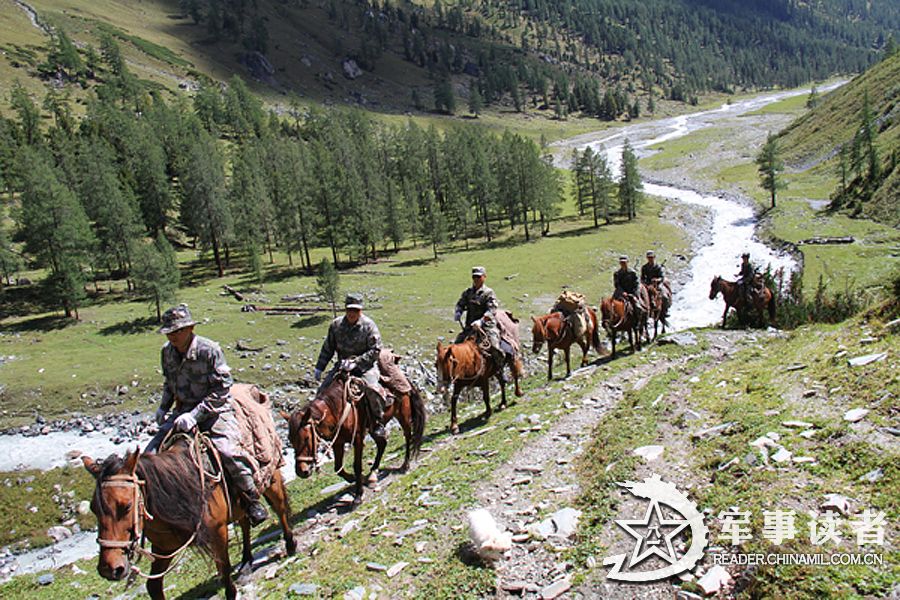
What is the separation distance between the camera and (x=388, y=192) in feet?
224

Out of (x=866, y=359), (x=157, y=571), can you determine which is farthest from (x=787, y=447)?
(x=157, y=571)

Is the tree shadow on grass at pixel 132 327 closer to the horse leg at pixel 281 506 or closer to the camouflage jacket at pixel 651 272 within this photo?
the horse leg at pixel 281 506

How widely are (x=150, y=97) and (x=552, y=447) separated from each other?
156793mm

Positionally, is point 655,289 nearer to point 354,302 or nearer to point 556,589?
point 354,302

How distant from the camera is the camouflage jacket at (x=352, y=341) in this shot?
1103 centimetres

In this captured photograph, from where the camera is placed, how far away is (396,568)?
7.35 metres

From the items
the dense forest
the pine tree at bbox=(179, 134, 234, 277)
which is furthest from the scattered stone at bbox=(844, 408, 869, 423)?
the pine tree at bbox=(179, 134, 234, 277)

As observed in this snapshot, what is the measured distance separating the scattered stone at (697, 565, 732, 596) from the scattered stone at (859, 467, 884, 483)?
2409mm

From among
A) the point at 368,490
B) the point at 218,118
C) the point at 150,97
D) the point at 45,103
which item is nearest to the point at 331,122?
the point at 218,118

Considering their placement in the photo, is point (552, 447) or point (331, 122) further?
point (331, 122)

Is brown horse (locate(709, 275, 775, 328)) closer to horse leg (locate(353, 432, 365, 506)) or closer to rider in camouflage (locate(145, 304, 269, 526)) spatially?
horse leg (locate(353, 432, 365, 506))

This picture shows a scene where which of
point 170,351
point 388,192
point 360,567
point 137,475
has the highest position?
point 388,192

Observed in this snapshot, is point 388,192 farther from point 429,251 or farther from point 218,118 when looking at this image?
point 218,118

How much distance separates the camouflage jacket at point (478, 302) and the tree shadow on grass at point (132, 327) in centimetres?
3452
